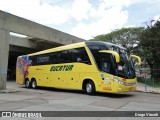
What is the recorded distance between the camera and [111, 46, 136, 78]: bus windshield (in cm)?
1451

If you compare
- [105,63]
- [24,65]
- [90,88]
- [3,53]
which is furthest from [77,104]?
[24,65]

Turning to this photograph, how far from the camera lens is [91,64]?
15.7m

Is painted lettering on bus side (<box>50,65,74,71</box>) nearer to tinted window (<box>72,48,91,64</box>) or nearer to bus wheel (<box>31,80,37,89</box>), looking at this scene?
tinted window (<box>72,48,91,64</box>)

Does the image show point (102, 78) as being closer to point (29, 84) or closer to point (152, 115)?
point (152, 115)

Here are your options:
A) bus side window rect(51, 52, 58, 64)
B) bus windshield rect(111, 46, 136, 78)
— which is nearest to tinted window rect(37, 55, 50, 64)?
bus side window rect(51, 52, 58, 64)

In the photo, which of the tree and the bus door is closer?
the bus door

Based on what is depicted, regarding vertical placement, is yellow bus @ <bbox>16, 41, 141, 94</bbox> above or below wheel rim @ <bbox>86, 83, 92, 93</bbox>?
above

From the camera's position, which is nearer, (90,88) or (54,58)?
(90,88)

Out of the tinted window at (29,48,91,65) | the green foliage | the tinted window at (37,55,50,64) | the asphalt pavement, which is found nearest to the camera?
the asphalt pavement

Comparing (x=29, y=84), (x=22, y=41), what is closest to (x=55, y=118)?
(x=29, y=84)

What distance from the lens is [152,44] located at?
102 ft

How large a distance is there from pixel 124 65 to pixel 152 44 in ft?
57.4

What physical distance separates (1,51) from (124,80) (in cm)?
922

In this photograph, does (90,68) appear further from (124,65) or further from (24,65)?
(24,65)
